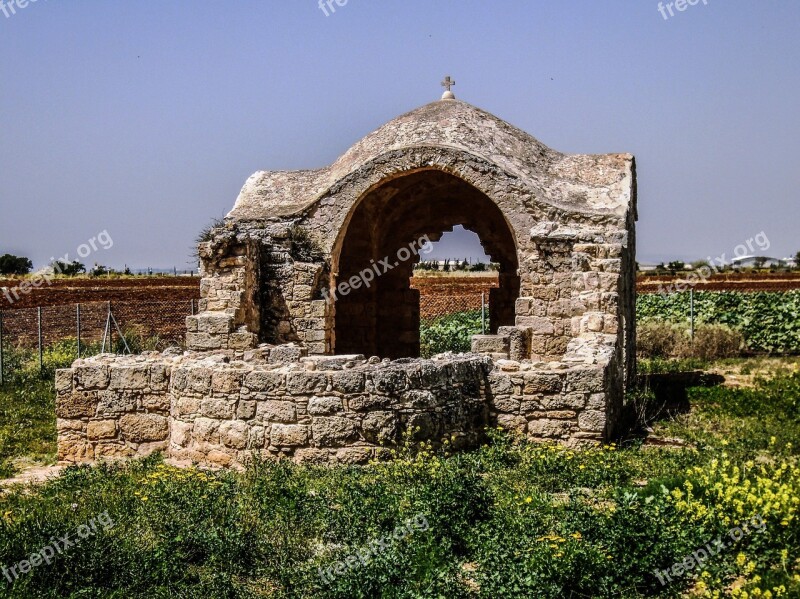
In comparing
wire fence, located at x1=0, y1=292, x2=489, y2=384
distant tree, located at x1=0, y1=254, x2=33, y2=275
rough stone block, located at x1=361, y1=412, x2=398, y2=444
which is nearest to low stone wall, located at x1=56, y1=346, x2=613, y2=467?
rough stone block, located at x1=361, y1=412, x2=398, y2=444

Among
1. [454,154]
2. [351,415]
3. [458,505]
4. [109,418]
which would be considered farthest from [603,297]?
[109,418]

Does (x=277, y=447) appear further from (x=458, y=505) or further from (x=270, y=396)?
(x=458, y=505)

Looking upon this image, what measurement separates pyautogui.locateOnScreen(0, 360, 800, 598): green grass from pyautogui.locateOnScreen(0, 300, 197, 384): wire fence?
1082cm

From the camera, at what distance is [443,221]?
18.8 metres

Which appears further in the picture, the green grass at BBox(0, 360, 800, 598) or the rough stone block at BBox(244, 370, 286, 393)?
the rough stone block at BBox(244, 370, 286, 393)

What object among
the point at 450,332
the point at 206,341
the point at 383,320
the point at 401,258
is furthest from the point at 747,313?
the point at 206,341

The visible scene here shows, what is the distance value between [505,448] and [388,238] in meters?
9.86

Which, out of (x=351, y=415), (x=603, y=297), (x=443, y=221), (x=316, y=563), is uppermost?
(x=443, y=221)

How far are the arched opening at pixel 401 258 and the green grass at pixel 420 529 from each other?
29.0 ft

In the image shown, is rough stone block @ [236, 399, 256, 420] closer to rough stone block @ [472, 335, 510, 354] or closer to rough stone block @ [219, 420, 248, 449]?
rough stone block @ [219, 420, 248, 449]

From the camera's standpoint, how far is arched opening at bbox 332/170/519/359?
1747cm

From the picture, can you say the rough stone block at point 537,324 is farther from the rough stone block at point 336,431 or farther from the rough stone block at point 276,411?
the rough stone block at point 276,411

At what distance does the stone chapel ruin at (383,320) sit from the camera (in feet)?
30.3

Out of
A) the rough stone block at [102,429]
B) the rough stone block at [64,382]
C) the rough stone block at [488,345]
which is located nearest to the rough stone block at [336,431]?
the rough stone block at [102,429]
